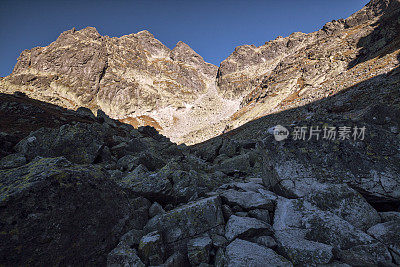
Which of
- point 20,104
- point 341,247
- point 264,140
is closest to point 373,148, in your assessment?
point 264,140

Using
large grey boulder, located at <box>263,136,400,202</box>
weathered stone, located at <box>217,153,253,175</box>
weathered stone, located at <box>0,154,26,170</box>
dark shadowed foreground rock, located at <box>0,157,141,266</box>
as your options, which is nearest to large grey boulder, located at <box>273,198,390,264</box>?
large grey boulder, located at <box>263,136,400,202</box>

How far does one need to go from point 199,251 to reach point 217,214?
4.37ft

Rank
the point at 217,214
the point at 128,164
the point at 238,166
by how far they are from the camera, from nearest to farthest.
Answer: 1. the point at 217,214
2. the point at 128,164
3. the point at 238,166

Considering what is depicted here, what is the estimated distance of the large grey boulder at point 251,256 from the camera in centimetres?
342

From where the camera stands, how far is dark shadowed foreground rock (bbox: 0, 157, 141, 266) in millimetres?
3299

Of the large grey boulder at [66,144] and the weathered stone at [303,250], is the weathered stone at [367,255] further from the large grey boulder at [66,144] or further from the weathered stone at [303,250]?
the large grey boulder at [66,144]

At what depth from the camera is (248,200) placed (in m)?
5.82

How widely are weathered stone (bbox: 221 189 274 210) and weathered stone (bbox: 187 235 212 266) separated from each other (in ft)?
6.19

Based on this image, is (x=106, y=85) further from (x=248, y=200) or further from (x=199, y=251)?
(x=199, y=251)

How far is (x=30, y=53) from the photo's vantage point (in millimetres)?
158875

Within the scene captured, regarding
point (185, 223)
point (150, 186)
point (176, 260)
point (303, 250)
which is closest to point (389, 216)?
point (303, 250)

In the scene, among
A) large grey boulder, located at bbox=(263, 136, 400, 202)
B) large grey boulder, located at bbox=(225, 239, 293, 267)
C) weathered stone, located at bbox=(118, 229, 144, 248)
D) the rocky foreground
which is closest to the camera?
large grey boulder, located at bbox=(225, 239, 293, 267)

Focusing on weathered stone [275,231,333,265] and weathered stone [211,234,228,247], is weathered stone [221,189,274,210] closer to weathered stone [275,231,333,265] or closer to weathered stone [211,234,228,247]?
weathered stone [275,231,333,265]

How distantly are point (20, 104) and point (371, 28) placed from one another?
149 m
